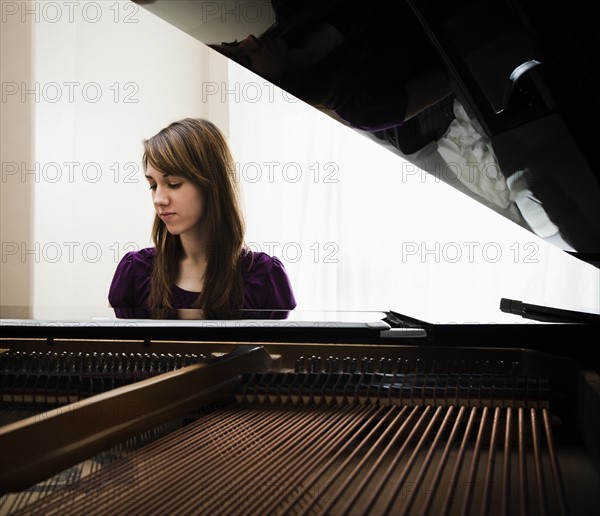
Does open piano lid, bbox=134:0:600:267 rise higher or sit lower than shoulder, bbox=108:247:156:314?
higher

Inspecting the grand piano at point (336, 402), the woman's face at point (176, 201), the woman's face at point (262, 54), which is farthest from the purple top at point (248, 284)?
the woman's face at point (262, 54)

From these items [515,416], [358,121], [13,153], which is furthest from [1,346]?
[13,153]

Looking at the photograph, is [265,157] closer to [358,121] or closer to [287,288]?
[287,288]

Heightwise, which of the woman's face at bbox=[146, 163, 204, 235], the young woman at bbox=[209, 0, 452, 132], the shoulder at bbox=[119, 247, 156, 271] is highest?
the young woman at bbox=[209, 0, 452, 132]

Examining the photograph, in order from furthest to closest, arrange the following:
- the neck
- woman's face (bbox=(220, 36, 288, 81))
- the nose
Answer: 1. the neck
2. the nose
3. woman's face (bbox=(220, 36, 288, 81))

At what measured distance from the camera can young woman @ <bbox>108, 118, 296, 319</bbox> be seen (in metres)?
2.43

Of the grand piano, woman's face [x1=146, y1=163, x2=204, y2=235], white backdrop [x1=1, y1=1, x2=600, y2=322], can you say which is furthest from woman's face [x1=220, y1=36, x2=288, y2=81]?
white backdrop [x1=1, y1=1, x2=600, y2=322]

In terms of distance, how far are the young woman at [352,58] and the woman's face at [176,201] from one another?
117cm

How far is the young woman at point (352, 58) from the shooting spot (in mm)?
1032

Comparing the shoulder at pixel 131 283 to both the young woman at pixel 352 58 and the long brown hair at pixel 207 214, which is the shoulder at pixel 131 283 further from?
the young woman at pixel 352 58

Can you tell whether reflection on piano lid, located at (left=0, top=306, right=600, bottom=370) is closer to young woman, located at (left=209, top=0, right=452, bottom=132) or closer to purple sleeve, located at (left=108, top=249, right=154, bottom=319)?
young woman, located at (left=209, top=0, right=452, bottom=132)

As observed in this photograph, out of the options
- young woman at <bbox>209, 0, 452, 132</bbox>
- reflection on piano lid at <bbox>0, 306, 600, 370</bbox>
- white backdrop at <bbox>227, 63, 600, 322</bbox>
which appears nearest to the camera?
young woman at <bbox>209, 0, 452, 132</bbox>

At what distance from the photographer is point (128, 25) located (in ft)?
13.0

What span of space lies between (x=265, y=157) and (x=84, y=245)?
4.11 ft
